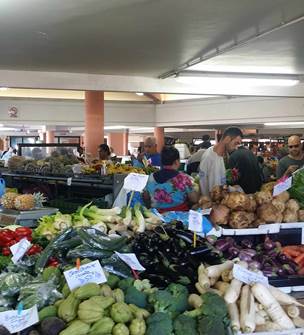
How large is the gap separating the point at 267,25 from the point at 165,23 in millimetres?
1146

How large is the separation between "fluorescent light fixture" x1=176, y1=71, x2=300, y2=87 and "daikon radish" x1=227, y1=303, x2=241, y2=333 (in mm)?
5966

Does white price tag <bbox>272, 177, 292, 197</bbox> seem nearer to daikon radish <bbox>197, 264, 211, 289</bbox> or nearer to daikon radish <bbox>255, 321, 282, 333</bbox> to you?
daikon radish <bbox>197, 264, 211, 289</bbox>

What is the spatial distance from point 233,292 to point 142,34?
3867mm

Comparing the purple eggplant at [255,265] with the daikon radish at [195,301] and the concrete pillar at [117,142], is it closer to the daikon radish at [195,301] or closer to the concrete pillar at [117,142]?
the daikon radish at [195,301]

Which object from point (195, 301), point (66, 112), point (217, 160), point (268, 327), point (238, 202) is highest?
point (66, 112)

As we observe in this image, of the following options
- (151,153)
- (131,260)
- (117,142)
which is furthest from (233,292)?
(117,142)

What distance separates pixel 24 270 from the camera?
274 cm

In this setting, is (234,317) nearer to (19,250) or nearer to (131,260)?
(131,260)

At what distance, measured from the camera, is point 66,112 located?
14477 mm

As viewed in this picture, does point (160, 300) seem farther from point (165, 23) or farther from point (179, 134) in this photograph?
point (179, 134)

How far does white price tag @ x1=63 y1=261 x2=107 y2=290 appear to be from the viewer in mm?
2328

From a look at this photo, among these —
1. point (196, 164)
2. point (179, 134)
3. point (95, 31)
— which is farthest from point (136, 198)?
point (179, 134)

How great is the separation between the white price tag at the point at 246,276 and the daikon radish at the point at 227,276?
79 millimetres

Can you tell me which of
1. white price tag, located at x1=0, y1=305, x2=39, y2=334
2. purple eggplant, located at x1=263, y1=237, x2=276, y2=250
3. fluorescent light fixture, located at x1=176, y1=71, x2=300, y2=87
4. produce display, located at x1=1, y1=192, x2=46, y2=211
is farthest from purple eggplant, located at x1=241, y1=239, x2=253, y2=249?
fluorescent light fixture, located at x1=176, y1=71, x2=300, y2=87
